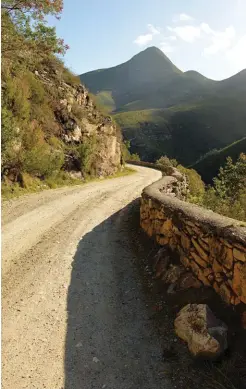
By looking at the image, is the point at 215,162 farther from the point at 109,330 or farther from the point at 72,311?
the point at 109,330

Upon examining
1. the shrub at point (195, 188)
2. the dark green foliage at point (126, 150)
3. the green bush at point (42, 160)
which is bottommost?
the shrub at point (195, 188)

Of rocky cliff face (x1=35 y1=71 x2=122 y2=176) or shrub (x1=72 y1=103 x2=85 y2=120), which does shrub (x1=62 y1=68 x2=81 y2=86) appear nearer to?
rocky cliff face (x1=35 y1=71 x2=122 y2=176)

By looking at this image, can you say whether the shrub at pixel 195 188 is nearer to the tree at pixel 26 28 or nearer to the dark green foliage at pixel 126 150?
the dark green foliage at pixel 126 150

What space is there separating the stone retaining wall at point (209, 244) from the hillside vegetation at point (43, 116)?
30.3 feet

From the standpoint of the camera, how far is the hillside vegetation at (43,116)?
41.1 feet

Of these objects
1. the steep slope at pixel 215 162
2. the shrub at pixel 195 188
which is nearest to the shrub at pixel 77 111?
the shrub at pixel 195 188

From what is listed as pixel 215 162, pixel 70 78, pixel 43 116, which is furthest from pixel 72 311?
pixel 215 162

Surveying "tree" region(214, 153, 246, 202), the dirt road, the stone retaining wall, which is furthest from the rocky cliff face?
the stone retaining wall

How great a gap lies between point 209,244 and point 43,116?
19.6 metres

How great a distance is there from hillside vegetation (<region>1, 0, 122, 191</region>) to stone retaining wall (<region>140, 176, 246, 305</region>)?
363 inches

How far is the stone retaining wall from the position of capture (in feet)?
17.9

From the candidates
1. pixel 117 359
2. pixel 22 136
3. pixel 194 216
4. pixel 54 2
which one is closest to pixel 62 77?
pixel 22 136

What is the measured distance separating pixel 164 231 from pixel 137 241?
2.29 meters

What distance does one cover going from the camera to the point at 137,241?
11.1m
